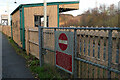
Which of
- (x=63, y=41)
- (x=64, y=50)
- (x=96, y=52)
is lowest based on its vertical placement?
→ (x=64, y=50)

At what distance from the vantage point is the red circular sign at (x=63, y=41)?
188 inches

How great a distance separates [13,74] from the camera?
19.7ft

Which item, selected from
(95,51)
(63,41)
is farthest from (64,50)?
(95,51)

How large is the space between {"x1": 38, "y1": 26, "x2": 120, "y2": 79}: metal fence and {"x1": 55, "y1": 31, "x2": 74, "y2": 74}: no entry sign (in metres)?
0.17

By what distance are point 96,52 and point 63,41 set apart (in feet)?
5.10

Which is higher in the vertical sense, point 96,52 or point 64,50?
point 96,52

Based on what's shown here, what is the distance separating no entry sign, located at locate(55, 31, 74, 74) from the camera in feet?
14.8

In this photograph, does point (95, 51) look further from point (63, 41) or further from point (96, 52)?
point (63, 41)

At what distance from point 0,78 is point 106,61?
3948mm

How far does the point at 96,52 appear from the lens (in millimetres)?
3602

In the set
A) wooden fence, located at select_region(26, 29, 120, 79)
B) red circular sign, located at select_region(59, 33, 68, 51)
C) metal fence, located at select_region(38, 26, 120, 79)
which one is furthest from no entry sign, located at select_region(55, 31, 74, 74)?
wooden fence, located at select_region(26, 29, 120, 79)

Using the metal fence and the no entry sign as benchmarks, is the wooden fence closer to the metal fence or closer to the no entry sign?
the metal fence

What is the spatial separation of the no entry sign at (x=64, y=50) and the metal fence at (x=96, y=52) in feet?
0.56

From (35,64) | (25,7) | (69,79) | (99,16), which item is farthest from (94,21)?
(69,79)
